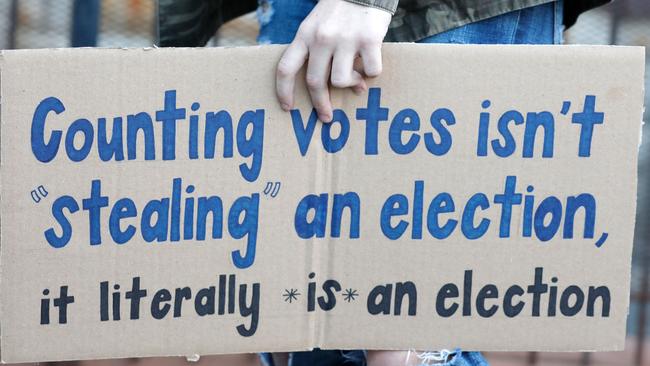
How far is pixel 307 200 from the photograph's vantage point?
159 cm

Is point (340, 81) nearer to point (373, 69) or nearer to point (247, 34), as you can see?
point (373, 69)

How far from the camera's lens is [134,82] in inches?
61.6

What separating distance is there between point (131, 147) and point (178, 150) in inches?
3.1

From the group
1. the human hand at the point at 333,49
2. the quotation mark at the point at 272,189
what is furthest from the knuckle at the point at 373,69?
the quotation mark at the point at 272,189

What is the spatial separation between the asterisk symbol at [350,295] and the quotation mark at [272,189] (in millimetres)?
207

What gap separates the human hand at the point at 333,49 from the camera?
4.90ft

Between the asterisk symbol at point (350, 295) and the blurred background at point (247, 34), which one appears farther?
the blurred background at point (247, 34)

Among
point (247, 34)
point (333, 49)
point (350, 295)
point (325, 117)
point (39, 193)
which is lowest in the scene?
point (350, 295)

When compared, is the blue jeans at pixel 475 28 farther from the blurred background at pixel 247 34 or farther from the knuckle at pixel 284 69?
the blurred background at pixel 247 34

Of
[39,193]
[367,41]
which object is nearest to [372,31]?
[367,41]

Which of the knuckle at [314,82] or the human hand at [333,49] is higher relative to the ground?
the human hand at [333,49]

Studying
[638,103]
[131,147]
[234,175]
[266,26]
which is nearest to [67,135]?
[131,147]

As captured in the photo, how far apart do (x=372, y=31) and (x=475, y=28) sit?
0.22 m

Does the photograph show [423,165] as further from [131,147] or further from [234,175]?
[131,147]
